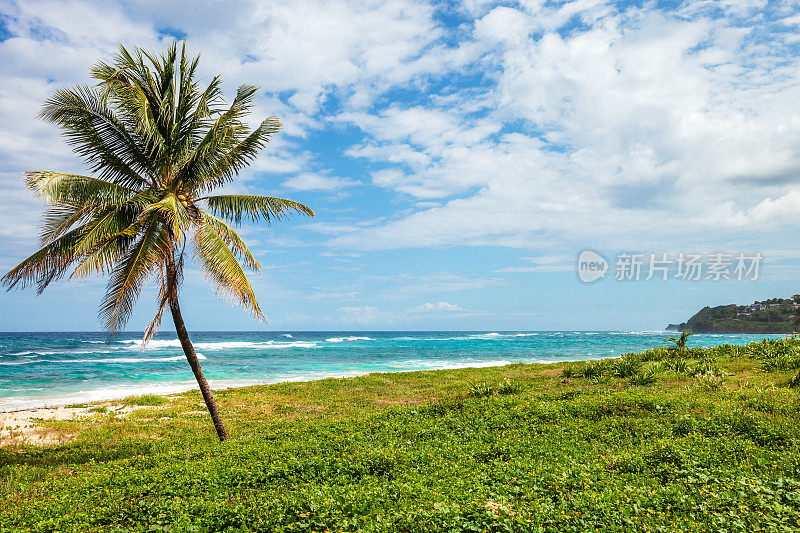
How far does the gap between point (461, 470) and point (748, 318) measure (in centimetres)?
11967

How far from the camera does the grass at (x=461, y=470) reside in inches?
227

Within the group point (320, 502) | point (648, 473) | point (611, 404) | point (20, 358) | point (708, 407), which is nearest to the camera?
point (320, 502)

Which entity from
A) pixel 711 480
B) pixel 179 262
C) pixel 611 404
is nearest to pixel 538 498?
pixel 711 480

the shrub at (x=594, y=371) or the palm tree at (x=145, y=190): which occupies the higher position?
the palm tree at (x=145, y=190)

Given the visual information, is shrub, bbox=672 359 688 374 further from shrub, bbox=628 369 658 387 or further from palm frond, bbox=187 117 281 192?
palm frond, bbox=187 117 281 192

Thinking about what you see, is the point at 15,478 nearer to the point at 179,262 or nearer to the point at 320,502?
the point at 179,262

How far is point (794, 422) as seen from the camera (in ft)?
27.9

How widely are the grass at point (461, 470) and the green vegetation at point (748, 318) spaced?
93.7 metres

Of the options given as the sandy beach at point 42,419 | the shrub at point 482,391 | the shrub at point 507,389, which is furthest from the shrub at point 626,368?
the sandy beach at point 42,419

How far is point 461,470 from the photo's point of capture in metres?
7.46

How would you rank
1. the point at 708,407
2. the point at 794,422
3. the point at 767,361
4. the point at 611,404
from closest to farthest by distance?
the point at 794,422, the point at 708,407, the point at 611,404, the point at 767,361

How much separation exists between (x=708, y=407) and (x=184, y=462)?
11.4 m

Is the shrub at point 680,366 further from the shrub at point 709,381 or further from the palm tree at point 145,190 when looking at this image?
the palm tree at point 145,190

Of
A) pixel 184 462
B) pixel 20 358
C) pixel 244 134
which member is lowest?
pixel 20 358
